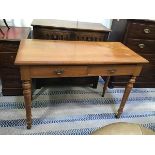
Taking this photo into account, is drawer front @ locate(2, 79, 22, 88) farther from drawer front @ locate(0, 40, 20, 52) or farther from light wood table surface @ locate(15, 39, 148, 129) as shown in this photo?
light wood table surface @ locate(15, 39, 148, 129)

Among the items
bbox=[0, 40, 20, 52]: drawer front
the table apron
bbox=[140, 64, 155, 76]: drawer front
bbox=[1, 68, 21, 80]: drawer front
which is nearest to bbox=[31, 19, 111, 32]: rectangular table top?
bbox=[0, 40, 20, 52]: drawer front

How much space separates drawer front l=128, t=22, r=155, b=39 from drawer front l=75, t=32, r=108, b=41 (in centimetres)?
28

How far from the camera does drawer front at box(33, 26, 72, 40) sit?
1.73m

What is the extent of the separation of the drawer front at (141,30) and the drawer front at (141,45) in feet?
0.15

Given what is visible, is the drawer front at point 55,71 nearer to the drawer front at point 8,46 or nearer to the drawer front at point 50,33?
the drawer front at point 8,46

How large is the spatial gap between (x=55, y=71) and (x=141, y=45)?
113 cm

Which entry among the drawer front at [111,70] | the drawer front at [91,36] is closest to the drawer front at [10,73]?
the drawer front at [91,36]

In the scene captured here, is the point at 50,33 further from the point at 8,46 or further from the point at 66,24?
the point at 8,46

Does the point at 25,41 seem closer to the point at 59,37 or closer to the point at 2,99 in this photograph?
the point at 59,37

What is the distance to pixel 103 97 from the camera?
2.05 meters

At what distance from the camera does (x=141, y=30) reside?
1.88 meters

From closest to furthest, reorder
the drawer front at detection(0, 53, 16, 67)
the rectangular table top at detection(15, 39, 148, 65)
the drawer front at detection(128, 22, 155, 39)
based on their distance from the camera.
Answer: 1. the rectangular table top at detection(15, 39, 148, 65)
2. the drawer front at detection(0, 53, 16, 67)
3. the drawer front at detection(128, 22, 155, 39)
